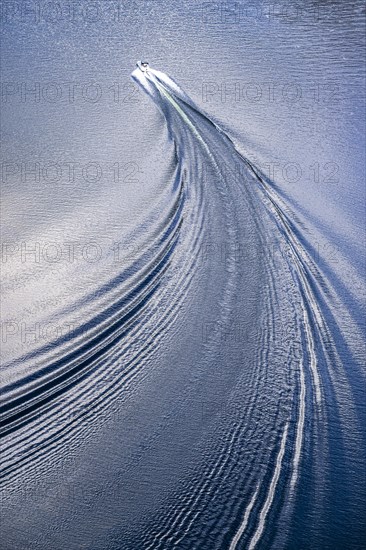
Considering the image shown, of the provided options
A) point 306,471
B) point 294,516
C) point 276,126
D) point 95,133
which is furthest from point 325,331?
point 95,133

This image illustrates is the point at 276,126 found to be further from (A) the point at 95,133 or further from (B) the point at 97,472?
(B) the point at 97,472

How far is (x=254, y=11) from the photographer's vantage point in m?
3.96

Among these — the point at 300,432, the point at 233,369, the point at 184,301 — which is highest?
the point at 184,301

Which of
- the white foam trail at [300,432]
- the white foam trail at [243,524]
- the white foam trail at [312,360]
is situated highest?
the white foam trail at [312,360]

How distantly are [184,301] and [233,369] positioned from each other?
0.30 m

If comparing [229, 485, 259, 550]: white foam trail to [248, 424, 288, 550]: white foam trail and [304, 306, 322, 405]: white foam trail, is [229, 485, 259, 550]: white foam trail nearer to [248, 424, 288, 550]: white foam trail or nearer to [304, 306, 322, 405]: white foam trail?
[248, 424, 288, 550]: white foam trail

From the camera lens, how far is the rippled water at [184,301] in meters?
1.48

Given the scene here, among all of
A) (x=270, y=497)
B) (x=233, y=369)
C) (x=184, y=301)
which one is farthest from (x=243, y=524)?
(x=184, y=301)

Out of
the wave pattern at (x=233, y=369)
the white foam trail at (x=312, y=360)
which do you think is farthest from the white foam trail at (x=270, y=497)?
the white foam trail at (x=312, y=360)

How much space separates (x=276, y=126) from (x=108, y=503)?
6.13ft

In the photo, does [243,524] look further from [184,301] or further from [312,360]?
[184,301]

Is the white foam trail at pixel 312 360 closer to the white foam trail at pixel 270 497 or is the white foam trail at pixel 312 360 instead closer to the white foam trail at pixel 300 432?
the white foam trail at pixel 300 432

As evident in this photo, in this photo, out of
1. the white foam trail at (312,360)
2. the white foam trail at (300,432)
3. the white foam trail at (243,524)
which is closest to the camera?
the white foam trail at (243,524)

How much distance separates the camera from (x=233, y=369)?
179cm
